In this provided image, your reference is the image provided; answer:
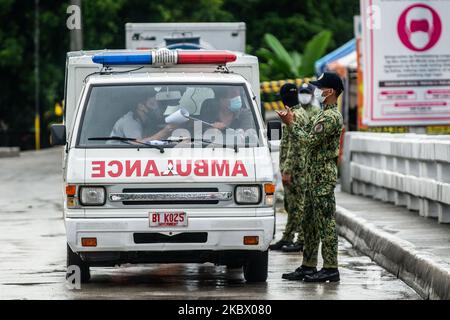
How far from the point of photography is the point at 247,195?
11609 mm

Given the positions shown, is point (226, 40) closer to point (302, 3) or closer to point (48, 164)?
point (48, 164)

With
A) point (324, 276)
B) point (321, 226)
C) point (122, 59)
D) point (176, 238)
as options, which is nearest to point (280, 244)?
point (324, 276)

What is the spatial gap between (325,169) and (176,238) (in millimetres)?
1551

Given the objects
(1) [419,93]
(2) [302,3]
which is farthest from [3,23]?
(1) [419,93]

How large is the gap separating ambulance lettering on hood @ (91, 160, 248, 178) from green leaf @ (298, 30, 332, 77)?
34.9 metres

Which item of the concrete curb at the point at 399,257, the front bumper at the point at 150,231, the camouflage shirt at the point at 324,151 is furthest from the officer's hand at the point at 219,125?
the concrete curb at the point at 399,257

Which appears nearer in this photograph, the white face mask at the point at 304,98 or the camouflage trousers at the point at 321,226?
the camouflage trousers at the point at 321,226

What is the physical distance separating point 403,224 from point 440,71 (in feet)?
21.0

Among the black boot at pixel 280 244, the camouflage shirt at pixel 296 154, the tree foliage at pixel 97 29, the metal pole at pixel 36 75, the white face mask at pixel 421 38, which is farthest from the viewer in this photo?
the metal pole at pixel 36 75

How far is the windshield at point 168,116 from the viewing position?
12055 millimetres

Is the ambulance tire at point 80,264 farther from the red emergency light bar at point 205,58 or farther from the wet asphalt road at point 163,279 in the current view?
the red emergency light bar at point 205,58

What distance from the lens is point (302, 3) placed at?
57.8m

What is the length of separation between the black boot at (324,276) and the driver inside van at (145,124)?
1.86 m

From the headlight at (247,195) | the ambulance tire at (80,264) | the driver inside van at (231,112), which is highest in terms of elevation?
the driver inside van at (231,112)
